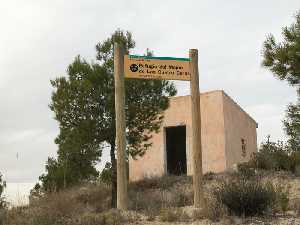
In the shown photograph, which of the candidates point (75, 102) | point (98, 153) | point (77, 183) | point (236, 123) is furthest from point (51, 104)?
point (236, 123)

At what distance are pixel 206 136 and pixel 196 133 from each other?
9388 millimetres

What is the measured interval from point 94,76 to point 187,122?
6328mm

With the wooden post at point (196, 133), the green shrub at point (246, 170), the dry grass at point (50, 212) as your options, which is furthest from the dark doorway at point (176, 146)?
the wooden post at point (196, 133)

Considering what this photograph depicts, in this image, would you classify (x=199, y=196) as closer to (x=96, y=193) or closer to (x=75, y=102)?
(x=75, y=102)

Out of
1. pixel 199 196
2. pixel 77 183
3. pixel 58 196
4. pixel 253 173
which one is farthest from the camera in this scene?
pixel 77 183

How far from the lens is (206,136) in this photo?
19.2 m

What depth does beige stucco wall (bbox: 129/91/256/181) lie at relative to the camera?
18.8 m

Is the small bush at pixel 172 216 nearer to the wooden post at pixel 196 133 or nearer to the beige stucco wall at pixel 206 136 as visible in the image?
the wooden post at pixel 196 133

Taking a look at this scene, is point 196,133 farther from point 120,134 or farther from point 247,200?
point 247,200

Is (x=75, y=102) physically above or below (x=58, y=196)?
above

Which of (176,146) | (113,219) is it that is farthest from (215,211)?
(176,146)

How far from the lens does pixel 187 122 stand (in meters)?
19.5

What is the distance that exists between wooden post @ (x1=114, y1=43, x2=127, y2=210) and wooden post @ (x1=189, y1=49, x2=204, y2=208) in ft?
4.70

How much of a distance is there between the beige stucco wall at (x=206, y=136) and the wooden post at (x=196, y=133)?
8.84m
